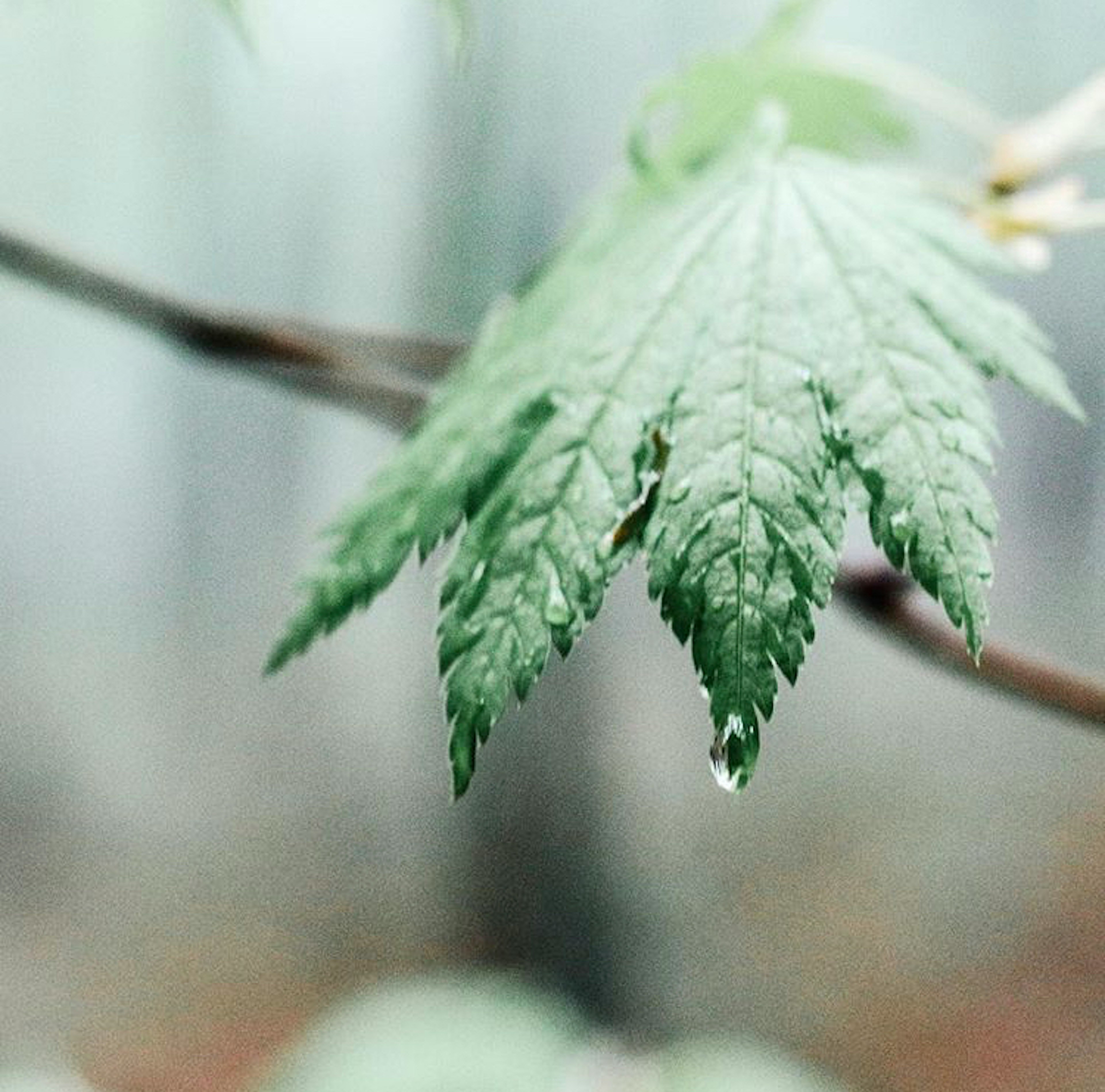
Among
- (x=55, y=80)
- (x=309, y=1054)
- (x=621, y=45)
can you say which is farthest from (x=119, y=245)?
(x=309, y=1054)

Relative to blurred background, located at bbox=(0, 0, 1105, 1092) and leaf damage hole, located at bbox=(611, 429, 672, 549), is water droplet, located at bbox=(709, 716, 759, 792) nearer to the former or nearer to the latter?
leaf damage hole, located at bbox=(611, 429, 672, 549)

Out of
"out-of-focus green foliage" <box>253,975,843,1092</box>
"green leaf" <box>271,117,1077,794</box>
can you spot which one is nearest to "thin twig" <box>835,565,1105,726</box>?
"green leaf" <box>271,117,1077,794</box>

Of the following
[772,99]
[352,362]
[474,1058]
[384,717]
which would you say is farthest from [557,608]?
[384,717]

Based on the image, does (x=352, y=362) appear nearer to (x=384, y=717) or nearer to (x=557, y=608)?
(x=557, y=608)

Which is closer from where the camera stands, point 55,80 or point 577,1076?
point 577,1076

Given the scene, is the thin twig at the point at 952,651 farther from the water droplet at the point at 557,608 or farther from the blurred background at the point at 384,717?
the blurred background at the point at 384,717

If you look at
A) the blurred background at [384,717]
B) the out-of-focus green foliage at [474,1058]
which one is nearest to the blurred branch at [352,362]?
the out-of-focus green foliage at [474,1058]

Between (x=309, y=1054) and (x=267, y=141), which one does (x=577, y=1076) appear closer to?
(x=309, y=1054)
